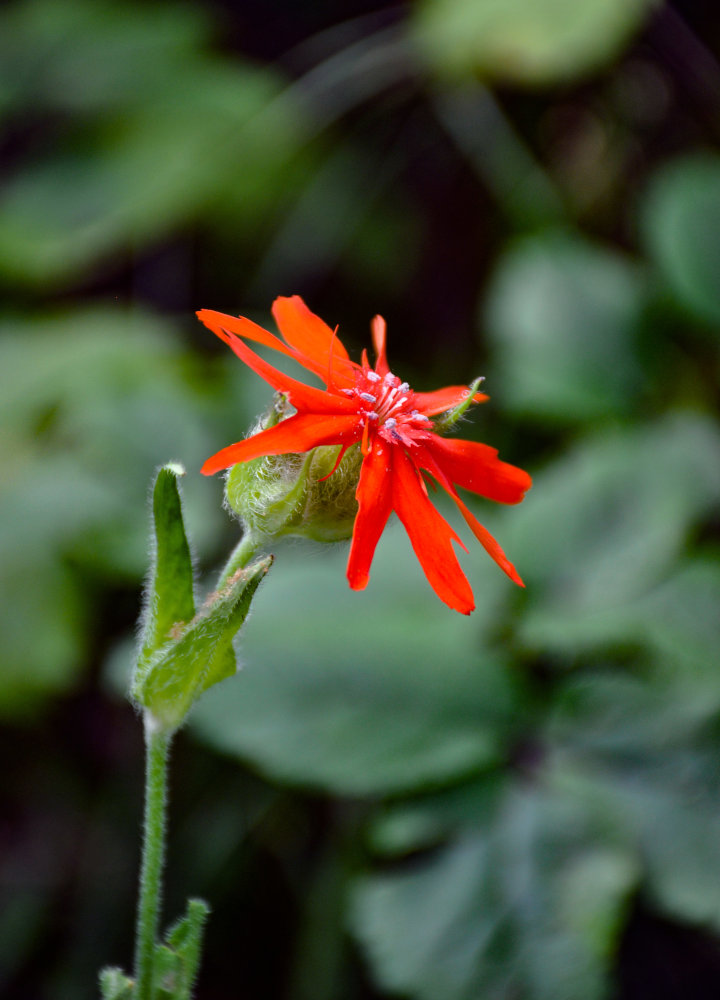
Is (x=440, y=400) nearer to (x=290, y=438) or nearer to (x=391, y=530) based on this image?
(x=290, y=438)

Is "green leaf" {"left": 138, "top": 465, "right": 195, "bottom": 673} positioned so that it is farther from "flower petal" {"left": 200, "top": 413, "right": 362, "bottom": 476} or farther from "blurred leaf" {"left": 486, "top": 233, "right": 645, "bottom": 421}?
"blurred leaf" {"left": 486, "top": 233, "right": 645, "bottom": 421}

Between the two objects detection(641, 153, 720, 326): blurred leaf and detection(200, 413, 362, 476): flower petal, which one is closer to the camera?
detection(200, 413, 362, 476): flower petal

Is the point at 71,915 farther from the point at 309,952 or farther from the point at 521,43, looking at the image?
the point at 521,43

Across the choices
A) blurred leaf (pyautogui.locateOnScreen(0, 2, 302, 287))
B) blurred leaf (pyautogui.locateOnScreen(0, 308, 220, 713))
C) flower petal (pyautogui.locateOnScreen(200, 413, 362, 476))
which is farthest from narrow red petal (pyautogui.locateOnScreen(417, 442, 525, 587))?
blurred leaf (pyautogui.locateOnScreen(0, 2, 302, 287))

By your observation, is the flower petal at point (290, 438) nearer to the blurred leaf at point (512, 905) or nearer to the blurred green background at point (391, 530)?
the blurred green background at point (391, 530)

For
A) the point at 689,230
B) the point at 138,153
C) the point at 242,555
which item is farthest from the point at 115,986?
the point at 138,153

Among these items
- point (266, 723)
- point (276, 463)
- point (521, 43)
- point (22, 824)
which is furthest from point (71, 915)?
point (521, 43)
